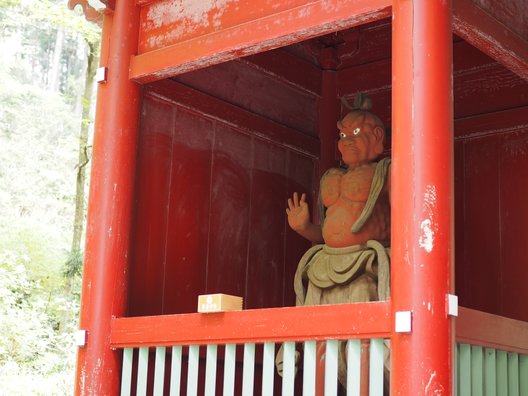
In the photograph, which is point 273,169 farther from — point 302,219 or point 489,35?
point 489,35

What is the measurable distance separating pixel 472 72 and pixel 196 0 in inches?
78.3

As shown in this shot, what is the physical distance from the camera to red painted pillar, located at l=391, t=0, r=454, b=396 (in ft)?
11.7

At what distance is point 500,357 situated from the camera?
4.24m

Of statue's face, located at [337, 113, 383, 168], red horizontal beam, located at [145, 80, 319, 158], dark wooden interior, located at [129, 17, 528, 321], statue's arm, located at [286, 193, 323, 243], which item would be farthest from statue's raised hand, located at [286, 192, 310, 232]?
red horizontal beam, located at [145, 80, 319, 158]

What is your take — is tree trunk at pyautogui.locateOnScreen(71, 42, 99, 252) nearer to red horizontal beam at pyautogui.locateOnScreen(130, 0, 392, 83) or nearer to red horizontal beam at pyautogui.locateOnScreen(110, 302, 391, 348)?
red horizontal beam at pyautogui.locateOnScreen(130, 0, 392, 83)

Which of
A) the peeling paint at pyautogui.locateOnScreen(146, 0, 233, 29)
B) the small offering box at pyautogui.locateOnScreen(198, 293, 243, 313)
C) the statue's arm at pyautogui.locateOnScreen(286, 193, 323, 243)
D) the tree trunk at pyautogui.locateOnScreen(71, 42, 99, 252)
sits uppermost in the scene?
the tree trunk at pyautogui.locateOnScreen(71, 42, 99, 252)

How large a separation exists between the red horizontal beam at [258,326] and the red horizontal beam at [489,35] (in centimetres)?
144

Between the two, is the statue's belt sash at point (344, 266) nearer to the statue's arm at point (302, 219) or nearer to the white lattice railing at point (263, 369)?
the statue's arm at point (302, 219)

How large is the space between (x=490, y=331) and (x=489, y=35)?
4.77 feet

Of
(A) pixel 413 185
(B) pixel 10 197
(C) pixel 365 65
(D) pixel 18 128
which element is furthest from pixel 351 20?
(D) pixel 18 128

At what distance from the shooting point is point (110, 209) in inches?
197

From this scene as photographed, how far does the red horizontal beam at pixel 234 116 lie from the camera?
17.7 feet

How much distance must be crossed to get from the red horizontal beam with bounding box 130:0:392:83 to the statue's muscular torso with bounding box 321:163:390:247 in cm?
96

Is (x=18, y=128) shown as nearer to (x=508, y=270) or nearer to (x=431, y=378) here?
(x=508, y=270)
